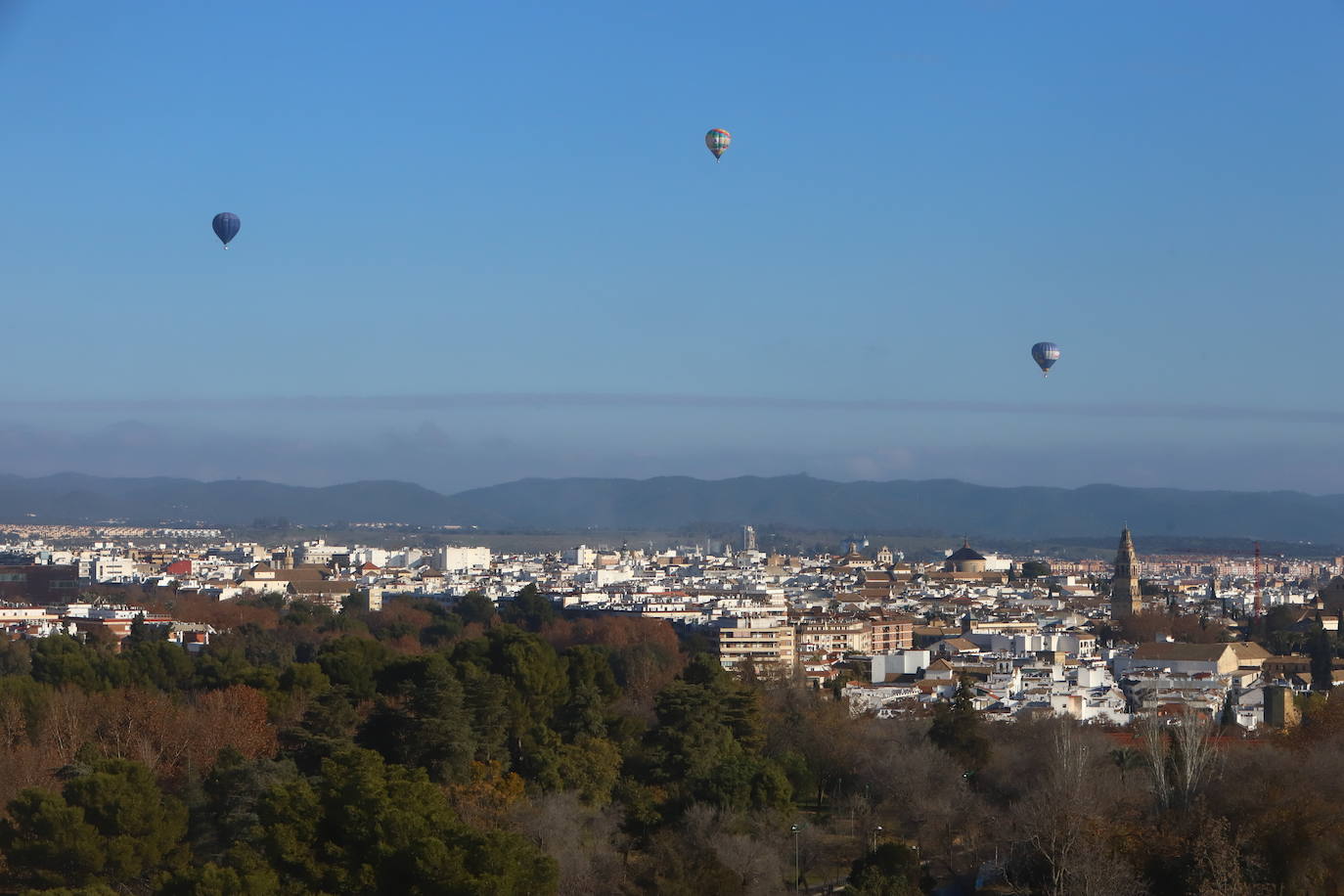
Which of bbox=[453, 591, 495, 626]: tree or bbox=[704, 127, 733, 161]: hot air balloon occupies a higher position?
bbox=[704, 127, 733, 161]: hot air balloon

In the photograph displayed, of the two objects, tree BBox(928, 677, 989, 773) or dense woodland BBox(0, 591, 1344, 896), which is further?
tree BBox(928, 677, 989, 773)

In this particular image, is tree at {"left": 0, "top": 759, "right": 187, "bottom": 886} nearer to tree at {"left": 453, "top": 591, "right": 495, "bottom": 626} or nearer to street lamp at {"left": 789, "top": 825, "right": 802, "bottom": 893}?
street lamp at {"left": 789, "top": 825, "right": 802, "bottom": 893}

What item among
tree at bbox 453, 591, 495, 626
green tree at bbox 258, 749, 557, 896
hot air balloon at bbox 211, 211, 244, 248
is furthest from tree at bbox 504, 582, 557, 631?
green tree at bbox 258, 749, 557, 896

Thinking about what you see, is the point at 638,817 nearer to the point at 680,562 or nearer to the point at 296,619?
the point at 296,619

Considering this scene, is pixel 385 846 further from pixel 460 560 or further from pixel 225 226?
pixel 460 560

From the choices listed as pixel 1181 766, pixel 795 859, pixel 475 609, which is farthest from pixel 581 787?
pixel 475 609
